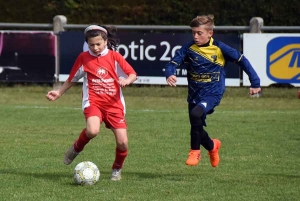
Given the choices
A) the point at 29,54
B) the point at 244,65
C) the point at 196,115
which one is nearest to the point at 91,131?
the point at 196,115

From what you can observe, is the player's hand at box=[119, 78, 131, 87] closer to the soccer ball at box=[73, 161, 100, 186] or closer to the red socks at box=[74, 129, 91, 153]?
the red socks at box=[74, 129, 91, 153]

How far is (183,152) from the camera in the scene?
10.2m

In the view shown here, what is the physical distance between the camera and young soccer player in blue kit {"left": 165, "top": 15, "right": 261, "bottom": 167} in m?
8.28

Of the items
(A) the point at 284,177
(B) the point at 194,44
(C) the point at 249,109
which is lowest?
(C) the point at 249,109

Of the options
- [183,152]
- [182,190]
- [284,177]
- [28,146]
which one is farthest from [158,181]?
[28,146]

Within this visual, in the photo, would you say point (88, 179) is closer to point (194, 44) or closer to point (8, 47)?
point (194, 44)

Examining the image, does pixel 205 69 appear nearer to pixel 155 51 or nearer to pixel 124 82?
pixel 124 82

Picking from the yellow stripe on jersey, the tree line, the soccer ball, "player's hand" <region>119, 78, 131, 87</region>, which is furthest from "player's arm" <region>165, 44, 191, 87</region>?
the tree line

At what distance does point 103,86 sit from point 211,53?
3.92 ft

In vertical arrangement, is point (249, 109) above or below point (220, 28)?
below

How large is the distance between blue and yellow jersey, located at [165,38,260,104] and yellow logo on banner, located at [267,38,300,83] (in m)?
8.74

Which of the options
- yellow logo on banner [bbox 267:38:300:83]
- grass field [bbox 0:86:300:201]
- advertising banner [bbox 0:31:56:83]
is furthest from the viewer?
advertising banner [bbox 0:31:56:83]

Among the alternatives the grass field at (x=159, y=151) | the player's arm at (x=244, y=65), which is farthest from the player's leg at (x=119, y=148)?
the player's arm at (x=244, y=65)

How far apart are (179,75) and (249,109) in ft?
7.70
